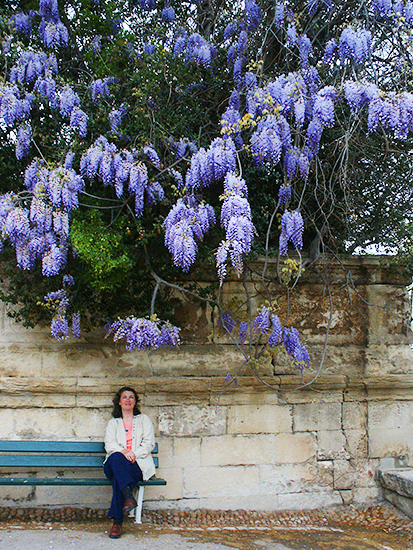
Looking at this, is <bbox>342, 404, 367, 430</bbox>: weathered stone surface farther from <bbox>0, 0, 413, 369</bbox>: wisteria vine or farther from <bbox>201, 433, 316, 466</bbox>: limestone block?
<bbox>0, 0, 413, 369</bbox>: wisteria vine

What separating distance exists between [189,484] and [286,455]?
98 centimetres

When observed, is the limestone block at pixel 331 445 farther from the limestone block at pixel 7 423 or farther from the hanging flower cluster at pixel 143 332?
the limestone block at pixel 7 423

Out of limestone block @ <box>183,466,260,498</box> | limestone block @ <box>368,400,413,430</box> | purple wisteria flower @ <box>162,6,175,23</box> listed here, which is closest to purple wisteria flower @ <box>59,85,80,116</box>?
purple wisteria flower @ <box>162,6,175,23</box>

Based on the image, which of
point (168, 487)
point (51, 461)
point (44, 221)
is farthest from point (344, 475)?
point (44, 221)

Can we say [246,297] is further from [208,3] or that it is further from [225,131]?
[208,3]

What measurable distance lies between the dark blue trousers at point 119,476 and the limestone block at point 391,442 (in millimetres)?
2421

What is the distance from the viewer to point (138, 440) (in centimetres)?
420

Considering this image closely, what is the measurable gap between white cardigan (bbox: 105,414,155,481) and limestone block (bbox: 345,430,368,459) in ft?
6.67

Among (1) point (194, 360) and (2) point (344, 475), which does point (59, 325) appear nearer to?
(1) point (194, 360)

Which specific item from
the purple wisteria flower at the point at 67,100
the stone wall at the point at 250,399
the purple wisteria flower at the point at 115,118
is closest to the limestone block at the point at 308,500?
the stone wall at the point at 250,399

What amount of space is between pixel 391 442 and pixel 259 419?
1.44 m

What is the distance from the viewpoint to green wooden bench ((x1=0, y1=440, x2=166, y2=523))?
4.09 metres

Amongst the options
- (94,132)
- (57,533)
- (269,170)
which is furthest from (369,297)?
(57,533)

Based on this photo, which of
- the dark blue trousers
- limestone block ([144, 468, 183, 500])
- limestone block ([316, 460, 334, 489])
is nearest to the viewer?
the dark blue trousers
